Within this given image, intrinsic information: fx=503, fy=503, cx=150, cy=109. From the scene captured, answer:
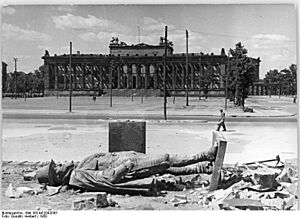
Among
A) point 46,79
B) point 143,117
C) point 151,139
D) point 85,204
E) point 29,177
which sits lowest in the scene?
point 85,204

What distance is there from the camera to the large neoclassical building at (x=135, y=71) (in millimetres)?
3539

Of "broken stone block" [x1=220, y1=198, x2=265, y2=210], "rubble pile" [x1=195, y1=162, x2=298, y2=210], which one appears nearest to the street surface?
"rubble pile" [x1=195, y1=162, x2=298, y2=210]

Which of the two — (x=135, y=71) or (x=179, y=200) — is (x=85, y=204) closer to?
(x=179, y=200)

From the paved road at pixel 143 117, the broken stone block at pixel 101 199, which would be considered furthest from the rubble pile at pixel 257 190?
the broken stone block at pixel 101 199

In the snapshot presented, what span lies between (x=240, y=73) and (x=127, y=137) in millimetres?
970

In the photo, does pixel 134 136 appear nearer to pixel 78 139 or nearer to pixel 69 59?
pixel 78 139

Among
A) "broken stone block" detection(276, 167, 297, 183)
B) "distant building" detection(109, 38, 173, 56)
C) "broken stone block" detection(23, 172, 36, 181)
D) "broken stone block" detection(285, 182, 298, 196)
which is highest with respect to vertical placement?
"distant building" detection(109, 38, 173, 56)

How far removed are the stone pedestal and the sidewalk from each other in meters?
0.16

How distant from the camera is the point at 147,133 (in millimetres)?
3393

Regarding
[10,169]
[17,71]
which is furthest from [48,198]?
[17,71]

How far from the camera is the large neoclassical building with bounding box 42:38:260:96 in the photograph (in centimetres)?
354

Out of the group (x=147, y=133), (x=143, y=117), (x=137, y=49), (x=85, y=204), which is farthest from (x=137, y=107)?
(x=85, y=204)

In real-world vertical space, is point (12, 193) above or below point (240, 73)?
below

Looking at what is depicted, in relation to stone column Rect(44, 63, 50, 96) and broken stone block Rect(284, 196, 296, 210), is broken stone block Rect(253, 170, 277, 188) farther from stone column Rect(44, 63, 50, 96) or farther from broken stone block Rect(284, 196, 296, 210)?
stone column Rect(44, 63, 50, 96)
